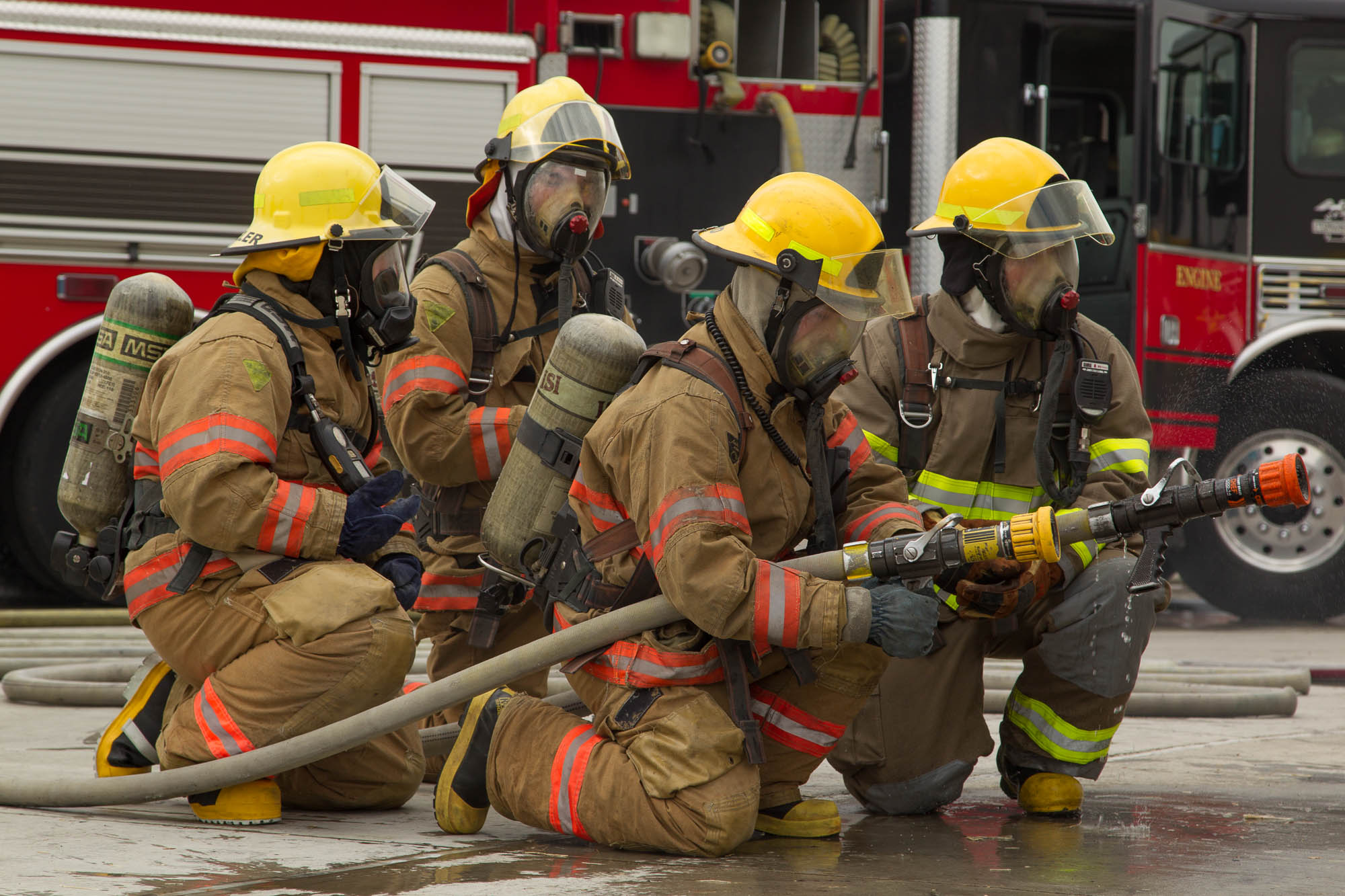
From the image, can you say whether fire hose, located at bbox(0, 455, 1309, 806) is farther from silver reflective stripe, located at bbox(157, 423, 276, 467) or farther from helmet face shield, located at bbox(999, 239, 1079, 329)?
helmet face shield, located at bbox(999, 239, 1079, 329)

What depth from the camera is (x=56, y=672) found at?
206 inches

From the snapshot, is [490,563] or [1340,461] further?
[1340,461]

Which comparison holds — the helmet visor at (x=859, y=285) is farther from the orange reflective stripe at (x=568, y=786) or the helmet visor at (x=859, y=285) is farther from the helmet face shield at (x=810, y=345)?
the orange reflective stripe at (x=568, y=786)

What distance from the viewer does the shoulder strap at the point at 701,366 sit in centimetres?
326

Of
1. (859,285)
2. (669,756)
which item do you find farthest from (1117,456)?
(669,756)

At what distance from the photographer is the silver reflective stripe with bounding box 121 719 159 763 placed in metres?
3.68

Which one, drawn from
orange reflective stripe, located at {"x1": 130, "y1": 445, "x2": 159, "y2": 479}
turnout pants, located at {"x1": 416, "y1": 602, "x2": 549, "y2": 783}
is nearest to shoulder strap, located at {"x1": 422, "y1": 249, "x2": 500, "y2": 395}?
turnout pants, located at {"x1": 416, "y1": 602, "x2": 549, "y2": 783}

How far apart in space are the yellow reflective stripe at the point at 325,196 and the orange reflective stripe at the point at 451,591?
1.02 m

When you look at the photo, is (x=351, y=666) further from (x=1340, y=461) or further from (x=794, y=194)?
(x=1340, y=461)

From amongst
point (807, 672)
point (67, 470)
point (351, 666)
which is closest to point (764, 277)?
point (807, 672)

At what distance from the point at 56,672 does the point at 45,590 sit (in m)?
2.22

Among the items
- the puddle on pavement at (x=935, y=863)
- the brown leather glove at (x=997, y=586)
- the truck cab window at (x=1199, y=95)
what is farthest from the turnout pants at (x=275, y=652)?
the truck cab window at (x=1199, y=95)

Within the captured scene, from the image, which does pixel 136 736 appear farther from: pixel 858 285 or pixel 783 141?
pixel 783 141

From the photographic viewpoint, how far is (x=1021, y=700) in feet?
12.6
